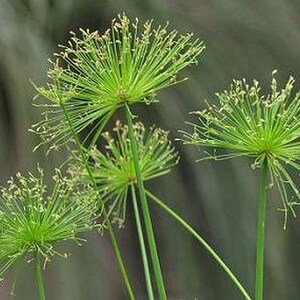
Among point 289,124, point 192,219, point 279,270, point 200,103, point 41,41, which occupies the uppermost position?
point 41,41

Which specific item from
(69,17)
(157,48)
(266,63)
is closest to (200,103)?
(266,63)

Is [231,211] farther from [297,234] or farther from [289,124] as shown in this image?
[289,124]

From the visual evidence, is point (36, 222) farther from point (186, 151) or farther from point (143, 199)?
point (186, 151)

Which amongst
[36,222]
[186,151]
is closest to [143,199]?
[36,222]

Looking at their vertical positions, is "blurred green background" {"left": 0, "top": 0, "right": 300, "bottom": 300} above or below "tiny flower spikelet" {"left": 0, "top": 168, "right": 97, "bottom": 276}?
above

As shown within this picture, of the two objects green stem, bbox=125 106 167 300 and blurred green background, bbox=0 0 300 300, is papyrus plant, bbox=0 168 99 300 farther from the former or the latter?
blurred green background, bbox=0 0 300 300

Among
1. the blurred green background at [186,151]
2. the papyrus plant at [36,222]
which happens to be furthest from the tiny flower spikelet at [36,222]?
the blurred green background at [186,151]

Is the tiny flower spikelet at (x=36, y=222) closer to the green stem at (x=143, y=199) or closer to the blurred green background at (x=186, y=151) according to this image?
the green stem at (x=143, y=199)

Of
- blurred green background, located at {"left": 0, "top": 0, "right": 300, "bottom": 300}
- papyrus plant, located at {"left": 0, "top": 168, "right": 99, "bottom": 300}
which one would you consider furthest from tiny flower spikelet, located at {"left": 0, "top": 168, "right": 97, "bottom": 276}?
blurred green background, located at {"left": 0, "top": 0, "right": 300, "bottom": 300}
